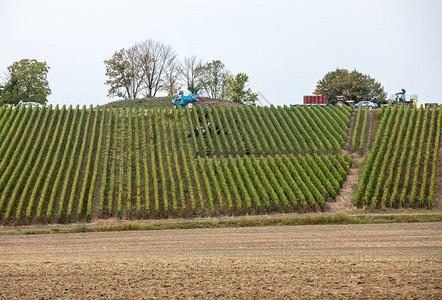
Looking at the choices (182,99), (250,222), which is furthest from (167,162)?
(182,99)

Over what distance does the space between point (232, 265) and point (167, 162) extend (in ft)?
74.7

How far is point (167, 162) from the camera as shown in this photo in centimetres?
3744

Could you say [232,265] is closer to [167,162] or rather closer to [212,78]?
[167,162]

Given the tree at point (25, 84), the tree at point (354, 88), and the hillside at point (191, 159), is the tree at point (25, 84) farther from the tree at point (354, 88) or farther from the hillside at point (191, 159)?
the tree at point (354, 88)

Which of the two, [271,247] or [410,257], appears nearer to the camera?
[410,257]

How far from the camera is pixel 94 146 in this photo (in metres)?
40.4

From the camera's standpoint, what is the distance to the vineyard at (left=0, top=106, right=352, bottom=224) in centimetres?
3194

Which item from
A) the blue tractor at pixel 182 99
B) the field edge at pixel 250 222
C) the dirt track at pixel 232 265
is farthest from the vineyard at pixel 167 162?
the dirt track at pixel 232 265

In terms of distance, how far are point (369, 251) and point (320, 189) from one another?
16360 millimetres

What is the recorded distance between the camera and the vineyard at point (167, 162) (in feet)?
105

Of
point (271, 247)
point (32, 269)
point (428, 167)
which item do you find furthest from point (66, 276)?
point (428, 167)

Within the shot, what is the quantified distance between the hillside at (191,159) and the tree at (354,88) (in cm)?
3634

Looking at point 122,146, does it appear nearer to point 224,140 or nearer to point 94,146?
point 94,146

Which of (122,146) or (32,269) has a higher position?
(122,146)
